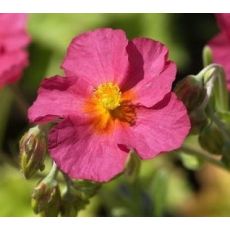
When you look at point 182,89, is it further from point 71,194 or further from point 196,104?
point 71,194

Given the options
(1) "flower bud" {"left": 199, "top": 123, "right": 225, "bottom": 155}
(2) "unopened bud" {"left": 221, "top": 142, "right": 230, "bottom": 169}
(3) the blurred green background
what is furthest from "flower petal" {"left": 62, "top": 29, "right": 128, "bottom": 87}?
(3) the blurred green background

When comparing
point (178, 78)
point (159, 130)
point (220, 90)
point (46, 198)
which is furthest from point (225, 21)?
point (178, 78)

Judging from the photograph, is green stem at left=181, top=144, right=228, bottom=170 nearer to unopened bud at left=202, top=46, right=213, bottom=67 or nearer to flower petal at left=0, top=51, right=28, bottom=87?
unopened bud at left=202, top=46, right=213, bottom=67

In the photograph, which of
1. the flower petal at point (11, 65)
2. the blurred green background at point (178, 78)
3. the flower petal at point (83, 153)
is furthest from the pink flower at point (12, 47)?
the blurred green background at point (178, 78)

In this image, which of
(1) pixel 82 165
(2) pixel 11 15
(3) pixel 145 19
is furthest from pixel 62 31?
(1) pixel 82 165

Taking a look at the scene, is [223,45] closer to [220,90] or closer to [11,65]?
[220,90]

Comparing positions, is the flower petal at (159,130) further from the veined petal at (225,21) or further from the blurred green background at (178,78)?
the blurred green background at (178,78)
